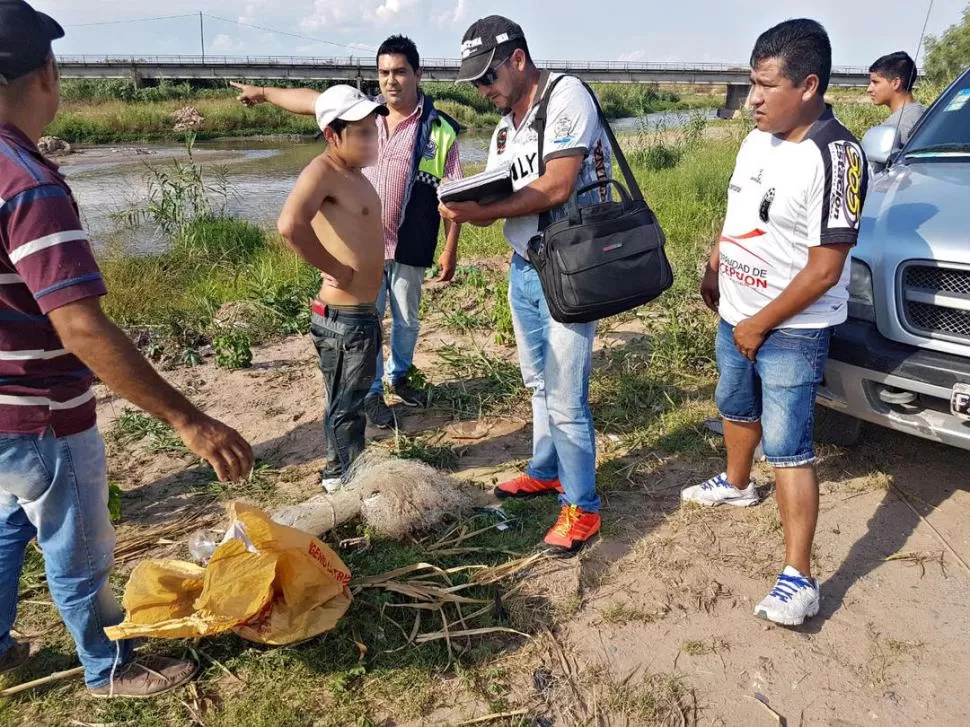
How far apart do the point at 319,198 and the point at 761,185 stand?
1.88m

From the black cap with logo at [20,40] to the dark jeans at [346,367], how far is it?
5.69 ft

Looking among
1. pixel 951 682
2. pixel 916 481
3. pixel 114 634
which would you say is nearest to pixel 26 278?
pixel 114 634

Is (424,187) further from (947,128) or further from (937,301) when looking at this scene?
(947,128)

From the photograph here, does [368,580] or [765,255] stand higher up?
[765,255]

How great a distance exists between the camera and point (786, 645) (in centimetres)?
267

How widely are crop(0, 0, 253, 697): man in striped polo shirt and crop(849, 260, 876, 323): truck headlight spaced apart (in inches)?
110

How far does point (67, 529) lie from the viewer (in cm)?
221

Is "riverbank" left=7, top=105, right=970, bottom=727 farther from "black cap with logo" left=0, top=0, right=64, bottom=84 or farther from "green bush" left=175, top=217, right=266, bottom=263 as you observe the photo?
"green bush" left=175, top=217, right=266, bottom=263

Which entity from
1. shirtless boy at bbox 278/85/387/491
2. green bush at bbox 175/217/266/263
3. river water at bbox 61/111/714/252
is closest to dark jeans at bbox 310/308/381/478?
shirtless boy at bbox 278/85/387/491

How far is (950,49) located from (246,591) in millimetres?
33386

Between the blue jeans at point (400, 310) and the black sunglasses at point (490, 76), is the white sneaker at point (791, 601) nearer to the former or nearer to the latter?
the black sunglasses at point (490, 76)

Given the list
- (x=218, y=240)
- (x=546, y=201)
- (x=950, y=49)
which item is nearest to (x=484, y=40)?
(x=546, y=201)

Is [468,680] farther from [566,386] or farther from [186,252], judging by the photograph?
[186,252]

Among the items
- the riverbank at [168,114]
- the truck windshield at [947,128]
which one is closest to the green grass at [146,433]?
the truck windshield at [947,128]
